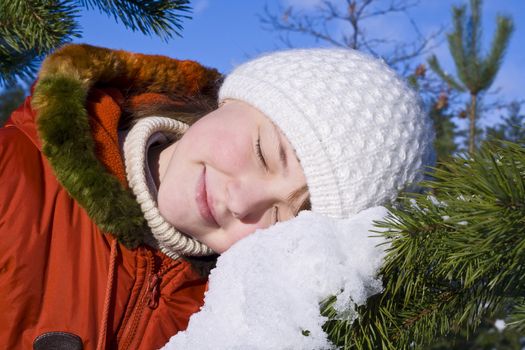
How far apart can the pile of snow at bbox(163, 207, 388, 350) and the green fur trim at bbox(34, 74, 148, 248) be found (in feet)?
2.10

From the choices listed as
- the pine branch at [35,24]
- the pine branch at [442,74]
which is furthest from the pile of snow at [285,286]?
the pine branch at [442,74]

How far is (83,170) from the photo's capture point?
4.40 feet

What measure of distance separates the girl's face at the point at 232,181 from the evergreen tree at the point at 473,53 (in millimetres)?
5752

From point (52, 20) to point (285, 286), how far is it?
1.05 meters

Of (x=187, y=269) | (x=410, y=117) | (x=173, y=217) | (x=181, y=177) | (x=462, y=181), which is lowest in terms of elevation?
(x=187, y=269)

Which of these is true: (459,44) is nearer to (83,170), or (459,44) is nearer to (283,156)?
(283,156)

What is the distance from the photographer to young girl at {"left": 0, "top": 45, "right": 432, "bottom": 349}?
126 centimetres

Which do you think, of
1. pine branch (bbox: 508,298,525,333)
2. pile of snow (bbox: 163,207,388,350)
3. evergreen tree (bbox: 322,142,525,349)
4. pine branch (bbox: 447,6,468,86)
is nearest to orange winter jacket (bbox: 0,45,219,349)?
pile of snow (bbox: 163,207,388,350)

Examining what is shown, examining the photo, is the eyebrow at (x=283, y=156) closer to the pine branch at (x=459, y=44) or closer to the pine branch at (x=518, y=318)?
the pine branch at (x=518, y=318)

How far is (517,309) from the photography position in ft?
1.90

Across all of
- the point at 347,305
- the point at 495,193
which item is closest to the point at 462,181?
the point at 495,193

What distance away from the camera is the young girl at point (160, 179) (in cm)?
126

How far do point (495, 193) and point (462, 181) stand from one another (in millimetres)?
80

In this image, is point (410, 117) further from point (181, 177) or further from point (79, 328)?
point (79, 328)
